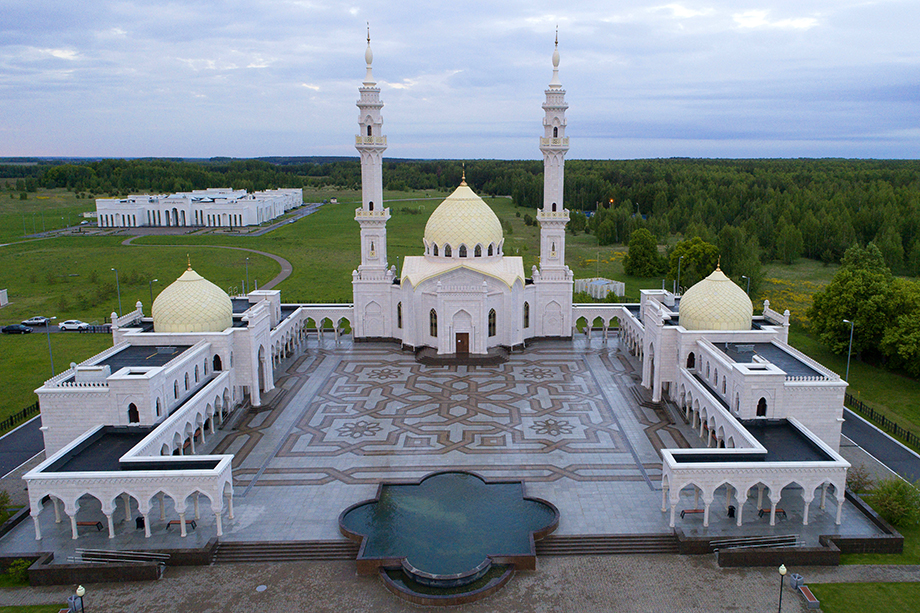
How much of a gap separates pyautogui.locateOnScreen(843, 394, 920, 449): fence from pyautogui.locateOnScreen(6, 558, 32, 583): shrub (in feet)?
135

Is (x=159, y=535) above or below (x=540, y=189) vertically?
below

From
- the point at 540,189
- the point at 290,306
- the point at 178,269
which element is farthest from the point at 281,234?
the point at 290,306

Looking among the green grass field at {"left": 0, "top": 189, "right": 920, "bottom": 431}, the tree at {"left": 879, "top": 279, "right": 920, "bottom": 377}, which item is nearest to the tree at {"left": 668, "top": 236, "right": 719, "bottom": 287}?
the green grass field at {"left": 0, "top": 189, "right": 920, "bottom": 431}

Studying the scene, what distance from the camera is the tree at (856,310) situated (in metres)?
45.5

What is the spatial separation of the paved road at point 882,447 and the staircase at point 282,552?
26400mm

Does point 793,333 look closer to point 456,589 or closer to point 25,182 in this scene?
point 456,589

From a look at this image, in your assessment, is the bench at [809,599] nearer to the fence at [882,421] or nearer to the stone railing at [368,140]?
the fence at [882,421]

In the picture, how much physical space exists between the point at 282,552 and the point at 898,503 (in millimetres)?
24714

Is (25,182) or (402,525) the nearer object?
(402,525)

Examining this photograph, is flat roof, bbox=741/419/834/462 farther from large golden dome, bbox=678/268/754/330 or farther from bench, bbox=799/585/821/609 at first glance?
large golden dome, bbox=678/268/754/330

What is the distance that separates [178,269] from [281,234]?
38.6 metres

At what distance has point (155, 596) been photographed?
23.2m

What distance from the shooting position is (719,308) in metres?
38.5

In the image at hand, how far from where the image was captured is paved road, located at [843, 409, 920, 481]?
106 ft
